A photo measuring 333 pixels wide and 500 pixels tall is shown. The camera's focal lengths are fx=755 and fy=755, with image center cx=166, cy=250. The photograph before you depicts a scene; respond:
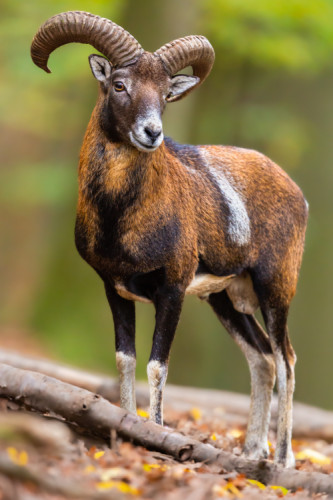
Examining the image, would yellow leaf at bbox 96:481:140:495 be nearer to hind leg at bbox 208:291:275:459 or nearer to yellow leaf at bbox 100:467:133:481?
yellow leaf at bbox 100:467:133:481

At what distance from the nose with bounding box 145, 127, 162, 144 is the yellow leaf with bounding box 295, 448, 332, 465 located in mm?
3857

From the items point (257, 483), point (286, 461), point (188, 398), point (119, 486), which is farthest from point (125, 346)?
point (188, 398)

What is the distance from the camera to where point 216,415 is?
9.96 m

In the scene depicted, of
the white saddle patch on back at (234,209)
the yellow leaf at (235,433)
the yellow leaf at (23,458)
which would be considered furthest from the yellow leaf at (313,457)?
the yellow leaf at (23,458)

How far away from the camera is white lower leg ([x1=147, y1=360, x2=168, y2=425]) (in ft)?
20.3

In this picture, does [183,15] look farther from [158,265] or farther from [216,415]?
[158,265]

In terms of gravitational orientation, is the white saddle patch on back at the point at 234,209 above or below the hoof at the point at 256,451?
above

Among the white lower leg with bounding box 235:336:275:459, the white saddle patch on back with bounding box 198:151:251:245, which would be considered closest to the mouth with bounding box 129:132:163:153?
the white saddle patch on back with bounding box 198:151:251:245

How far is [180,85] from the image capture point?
A: 6449 millimetres

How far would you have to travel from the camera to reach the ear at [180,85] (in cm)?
636

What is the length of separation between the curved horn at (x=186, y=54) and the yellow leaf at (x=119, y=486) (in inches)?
135

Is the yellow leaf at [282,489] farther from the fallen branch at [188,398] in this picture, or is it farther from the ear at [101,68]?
the fallen branch at [188,398]

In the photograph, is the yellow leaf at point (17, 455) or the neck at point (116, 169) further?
the neck at point (116, 169)

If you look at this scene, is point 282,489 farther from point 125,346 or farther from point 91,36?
point 91,36
